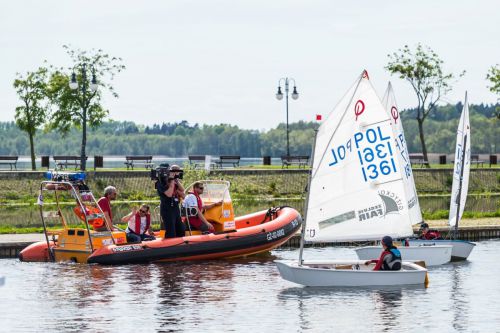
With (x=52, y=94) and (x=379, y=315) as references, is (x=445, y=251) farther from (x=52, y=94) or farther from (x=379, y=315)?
(x=52, y=94)

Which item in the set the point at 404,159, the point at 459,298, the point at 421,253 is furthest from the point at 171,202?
the point at 459,298

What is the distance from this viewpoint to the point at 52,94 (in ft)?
247

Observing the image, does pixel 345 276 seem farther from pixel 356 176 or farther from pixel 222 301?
pixel 222 301

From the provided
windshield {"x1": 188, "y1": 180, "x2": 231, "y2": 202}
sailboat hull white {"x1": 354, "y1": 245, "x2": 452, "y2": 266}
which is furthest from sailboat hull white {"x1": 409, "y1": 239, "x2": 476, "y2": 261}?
windshield {"x1": 188, "y1": 180, "x2": 231, "y2": 202}

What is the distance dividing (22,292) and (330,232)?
7.41 m

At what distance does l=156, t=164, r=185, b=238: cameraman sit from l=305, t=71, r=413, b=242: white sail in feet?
19.5

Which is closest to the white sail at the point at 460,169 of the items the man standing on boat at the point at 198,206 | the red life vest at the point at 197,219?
the man standing on boat at the point at 198,206

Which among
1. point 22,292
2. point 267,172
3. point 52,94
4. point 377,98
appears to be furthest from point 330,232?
point 52,94

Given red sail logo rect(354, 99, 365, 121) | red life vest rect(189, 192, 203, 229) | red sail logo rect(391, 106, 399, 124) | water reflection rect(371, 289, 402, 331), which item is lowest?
water reflection rect(371, 289, 402, 331)

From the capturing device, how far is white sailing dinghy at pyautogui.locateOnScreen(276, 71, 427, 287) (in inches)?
1055

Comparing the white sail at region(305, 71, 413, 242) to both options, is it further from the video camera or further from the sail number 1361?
the video camera

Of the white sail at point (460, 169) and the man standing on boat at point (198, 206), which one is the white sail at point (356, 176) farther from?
the white sail at point (460, 169)

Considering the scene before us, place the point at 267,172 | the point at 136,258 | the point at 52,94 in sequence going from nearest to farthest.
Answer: the point at 136,258, the point at 267,172, the point at 52,94

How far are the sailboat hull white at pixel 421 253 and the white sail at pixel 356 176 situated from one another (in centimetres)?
303
